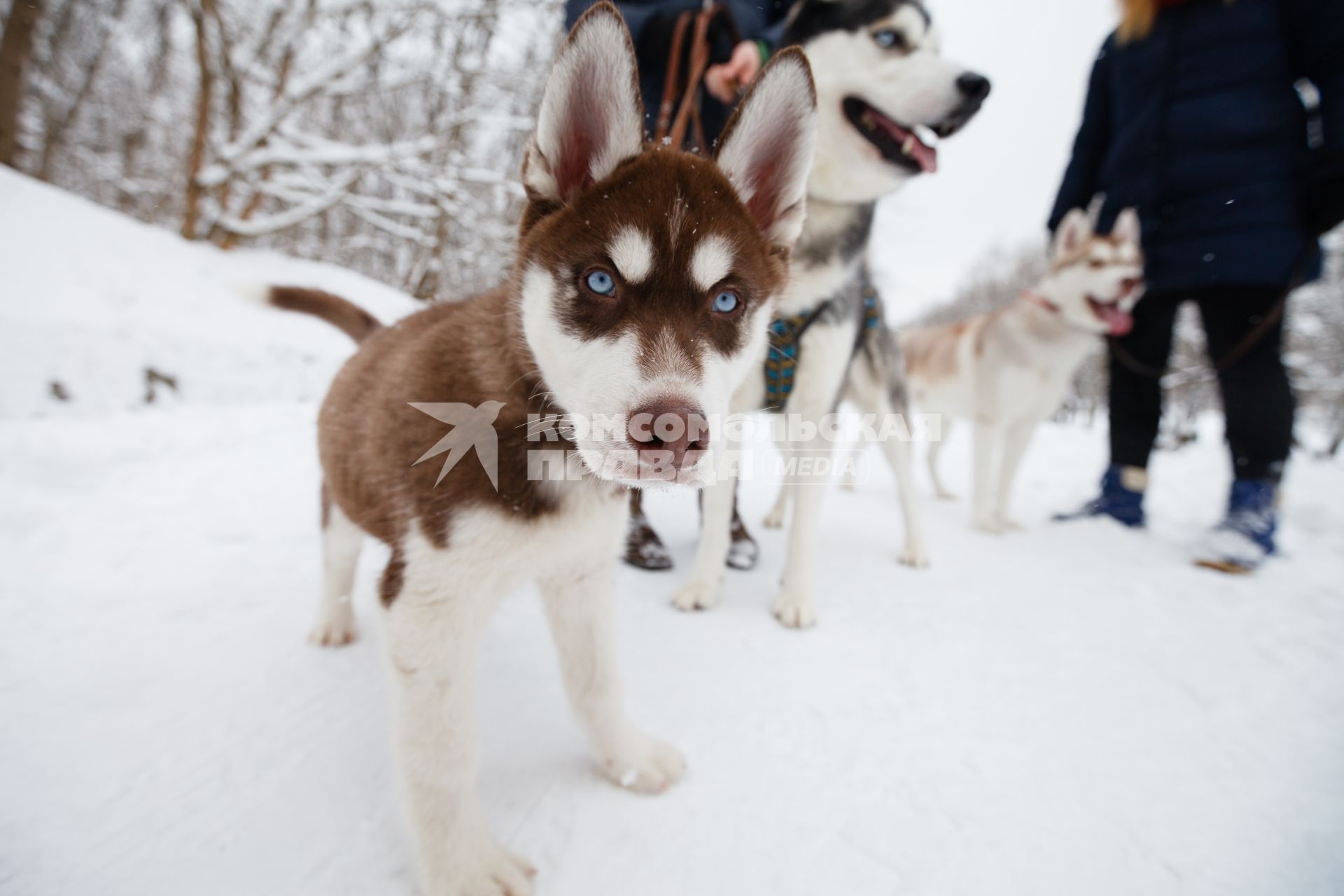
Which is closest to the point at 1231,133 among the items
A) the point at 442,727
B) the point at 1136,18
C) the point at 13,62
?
the point at 1136,18

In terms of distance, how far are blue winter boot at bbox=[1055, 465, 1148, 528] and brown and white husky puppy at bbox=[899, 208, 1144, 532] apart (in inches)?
25.1

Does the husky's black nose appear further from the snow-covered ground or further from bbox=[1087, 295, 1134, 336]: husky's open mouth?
bbox=[1087, 295, 1134, 336]: husky's open mouth

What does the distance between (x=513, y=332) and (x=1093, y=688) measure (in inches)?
94.2

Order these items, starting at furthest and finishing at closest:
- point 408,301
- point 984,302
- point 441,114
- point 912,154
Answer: point 984,302 → point 441,114 → point 408,301 → point 912,154

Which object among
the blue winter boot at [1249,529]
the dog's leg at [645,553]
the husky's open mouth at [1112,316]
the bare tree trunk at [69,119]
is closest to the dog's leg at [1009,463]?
the husky's open mouth at [1112,316]

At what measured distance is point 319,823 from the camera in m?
1.25

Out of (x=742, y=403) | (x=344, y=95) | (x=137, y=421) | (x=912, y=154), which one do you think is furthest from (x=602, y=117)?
(x=344, y=95)

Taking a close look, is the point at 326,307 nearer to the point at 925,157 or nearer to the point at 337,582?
the point at 337,582

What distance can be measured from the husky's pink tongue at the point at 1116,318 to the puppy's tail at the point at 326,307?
5045mm

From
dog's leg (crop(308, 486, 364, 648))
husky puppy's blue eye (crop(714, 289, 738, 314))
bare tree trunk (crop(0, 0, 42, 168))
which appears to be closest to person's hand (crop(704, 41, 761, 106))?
husky puppy's blue eye (crop(714, 289, 738, 314))

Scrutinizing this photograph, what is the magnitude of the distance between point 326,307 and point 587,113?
5.49 feet

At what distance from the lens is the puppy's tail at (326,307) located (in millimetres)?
2311

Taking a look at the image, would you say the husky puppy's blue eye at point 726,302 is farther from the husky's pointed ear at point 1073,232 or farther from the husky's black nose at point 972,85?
the husky's pointed ear at point 1073,232

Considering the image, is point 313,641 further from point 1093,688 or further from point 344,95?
point 344,95
